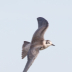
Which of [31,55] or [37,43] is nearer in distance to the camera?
[31,55]

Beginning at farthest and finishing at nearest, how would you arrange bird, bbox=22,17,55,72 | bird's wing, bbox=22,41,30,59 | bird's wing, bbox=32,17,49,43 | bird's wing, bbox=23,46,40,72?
1. bird's wing, bbox=32,17,49,43
2. bird's wing, bbox=22,41,30,59
3. bird, bbox=22,17,55,72
4. bird's wing, bbox=23,46,40,72

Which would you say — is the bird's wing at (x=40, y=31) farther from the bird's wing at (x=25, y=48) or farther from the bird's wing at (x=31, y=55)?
the bird's wing at (x=31, y=55)

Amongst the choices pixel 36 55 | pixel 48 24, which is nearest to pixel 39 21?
pixel 48 24

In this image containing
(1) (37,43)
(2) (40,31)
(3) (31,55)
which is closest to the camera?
(3) (31,55)

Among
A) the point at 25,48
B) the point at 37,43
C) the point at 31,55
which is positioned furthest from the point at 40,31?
the point at 31,55

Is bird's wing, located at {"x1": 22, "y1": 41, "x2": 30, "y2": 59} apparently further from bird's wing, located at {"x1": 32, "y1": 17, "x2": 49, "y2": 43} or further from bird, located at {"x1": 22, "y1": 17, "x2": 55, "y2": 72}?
bird's wing, located at {"x1": 32, "y1": 17, "x2": 49, "y2": 43}

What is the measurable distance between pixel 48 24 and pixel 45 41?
156 centimetres

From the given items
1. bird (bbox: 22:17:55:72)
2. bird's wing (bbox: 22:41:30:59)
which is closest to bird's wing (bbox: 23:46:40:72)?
bird (bbox: 22:17:55:72)

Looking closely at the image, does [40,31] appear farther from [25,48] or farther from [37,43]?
[25,48]

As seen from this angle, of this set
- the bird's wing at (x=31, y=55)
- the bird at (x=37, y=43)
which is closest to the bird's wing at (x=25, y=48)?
the bird at (x=37, y=43)

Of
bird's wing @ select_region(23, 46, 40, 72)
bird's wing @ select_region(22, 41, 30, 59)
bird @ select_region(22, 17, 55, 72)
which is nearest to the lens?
bird's wing @ select_region(23, 46, 40, 72)

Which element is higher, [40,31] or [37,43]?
[40,31]

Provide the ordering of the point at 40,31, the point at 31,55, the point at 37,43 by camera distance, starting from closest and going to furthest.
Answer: the point at 31,55 → the point at 37,43 → the point at 40,31

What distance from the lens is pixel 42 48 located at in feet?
157
